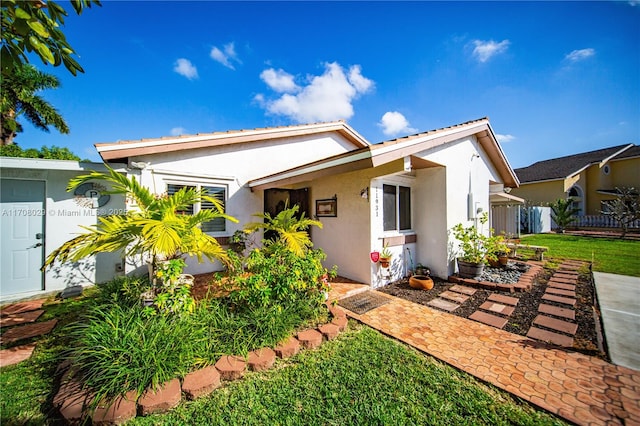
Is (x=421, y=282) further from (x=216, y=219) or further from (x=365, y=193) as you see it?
(x=216, y=219)

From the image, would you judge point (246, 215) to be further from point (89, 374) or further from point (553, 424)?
point (553, 424)

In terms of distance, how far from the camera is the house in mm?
5723

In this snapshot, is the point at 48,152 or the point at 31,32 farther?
the point at 48,152

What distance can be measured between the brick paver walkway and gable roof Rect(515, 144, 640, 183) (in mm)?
26047

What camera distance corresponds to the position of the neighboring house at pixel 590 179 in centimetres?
2148

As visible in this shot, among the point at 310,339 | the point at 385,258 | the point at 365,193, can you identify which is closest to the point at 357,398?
the point at 310,339

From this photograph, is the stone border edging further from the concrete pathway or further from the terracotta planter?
the concrete pathway

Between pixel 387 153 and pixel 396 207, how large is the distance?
2443 millimetres

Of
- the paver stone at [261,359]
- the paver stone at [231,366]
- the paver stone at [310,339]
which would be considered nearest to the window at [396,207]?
the paver stone at [310,339]

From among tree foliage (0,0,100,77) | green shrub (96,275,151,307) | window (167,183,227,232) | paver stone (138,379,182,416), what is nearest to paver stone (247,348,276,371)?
paver stone (138,379,182,416)

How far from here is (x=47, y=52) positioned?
1780 mm

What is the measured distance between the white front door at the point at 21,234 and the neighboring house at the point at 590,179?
107 feet

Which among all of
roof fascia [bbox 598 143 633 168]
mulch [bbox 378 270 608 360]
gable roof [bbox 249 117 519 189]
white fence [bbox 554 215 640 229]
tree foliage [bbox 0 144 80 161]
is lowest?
mulch [bbox 378 270 608 360]

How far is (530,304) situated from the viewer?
5.14 meters
